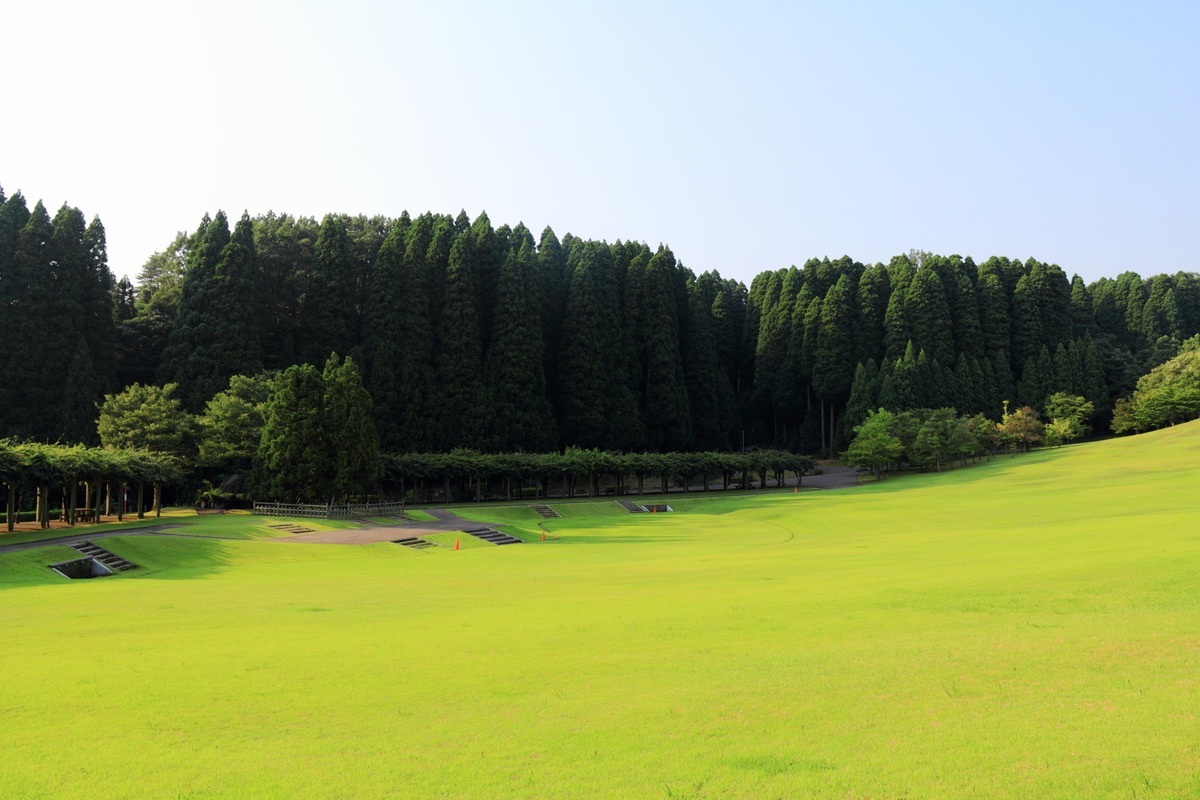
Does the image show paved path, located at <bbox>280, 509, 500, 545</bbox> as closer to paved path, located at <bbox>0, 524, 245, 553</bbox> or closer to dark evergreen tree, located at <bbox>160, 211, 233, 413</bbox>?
paved path, located at <bbox>0, 524, 245, 553</bbox>

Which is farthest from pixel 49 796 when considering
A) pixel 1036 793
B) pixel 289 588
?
pixel 289 588

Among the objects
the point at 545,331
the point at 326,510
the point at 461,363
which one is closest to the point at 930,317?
the point at 545,331

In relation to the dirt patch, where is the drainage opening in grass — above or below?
below

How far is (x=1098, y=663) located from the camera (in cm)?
1137

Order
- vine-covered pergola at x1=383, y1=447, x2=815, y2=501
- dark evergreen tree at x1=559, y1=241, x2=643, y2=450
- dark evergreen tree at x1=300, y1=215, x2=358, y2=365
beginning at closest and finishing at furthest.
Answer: vine-covered pergola at x1=383, y1=447, x2=815, y2=501, dark evergreen tree at x1=300, y1=215, x2=358, y2=365, dark evergreen tree at x1=559, y1=241, x2=643, y2=450

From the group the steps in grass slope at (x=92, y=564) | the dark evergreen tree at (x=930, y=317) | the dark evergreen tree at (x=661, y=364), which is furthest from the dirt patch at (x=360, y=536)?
the dark evergreen tree at (x=930, y=317)

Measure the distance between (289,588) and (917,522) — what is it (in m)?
31.2

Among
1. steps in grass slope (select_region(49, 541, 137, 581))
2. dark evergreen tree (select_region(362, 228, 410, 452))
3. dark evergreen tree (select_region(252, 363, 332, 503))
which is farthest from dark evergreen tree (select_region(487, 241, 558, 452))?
steps in grass slope (select_region(49, 541, 137, 581))

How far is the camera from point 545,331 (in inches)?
3418

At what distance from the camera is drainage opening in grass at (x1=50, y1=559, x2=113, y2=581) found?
29.5m

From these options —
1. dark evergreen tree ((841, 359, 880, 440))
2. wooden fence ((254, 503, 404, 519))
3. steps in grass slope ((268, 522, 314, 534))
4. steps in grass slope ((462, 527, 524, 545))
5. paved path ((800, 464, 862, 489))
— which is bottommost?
steps in grass slope ((462, 527, 524, 545))

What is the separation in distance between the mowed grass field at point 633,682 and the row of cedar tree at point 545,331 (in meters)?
47.6

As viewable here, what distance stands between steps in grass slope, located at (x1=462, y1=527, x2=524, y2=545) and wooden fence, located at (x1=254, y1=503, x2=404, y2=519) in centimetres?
762

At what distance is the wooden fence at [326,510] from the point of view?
161ft
